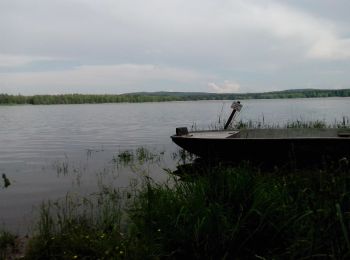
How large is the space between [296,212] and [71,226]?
338 cm

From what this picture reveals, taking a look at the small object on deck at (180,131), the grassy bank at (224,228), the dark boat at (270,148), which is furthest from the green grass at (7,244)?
the small object on deck at (180,131)

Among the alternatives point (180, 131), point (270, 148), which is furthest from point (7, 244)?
point (180, 131)

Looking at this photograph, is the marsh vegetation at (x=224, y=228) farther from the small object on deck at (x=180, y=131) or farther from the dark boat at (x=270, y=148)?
the small object on deck at (x=180, y=131)

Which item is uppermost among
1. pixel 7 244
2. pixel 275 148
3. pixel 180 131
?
pixel 180 131

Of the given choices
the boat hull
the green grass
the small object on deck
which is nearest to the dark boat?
the boat hull

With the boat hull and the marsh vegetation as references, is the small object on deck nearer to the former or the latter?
the boat hull

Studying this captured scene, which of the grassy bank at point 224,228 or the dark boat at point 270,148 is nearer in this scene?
the grassy bank at point 224,228

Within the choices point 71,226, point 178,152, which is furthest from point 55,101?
point 71,226

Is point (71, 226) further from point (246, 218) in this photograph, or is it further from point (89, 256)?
point (246, 218)

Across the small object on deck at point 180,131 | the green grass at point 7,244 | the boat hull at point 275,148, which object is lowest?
the green grass at point 7,244

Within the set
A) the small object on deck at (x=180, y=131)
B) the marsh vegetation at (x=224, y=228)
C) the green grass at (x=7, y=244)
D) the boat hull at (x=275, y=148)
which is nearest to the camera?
the marsh vegetation at (x=224, y=228)

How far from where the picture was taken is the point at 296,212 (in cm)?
494

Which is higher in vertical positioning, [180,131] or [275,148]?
[180,131]

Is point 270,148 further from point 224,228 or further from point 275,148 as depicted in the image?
point 224,228
